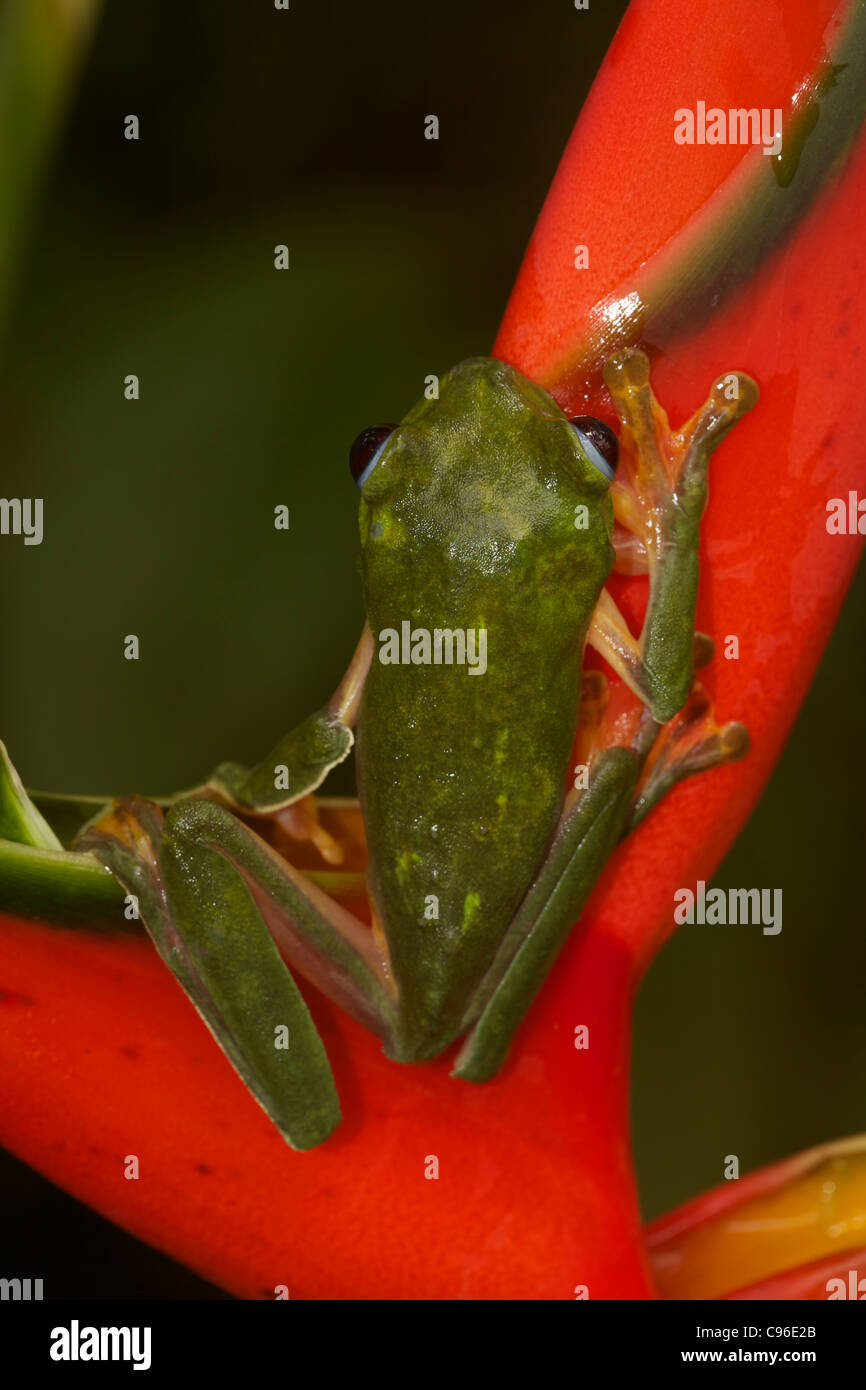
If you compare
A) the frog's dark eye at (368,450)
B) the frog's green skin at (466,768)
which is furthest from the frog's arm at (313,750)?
the frog's dark eye at (368,450)

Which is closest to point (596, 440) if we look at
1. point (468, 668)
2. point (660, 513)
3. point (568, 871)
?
point (660, 513)

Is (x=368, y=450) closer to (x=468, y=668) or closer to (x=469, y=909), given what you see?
(x=468, y=668)

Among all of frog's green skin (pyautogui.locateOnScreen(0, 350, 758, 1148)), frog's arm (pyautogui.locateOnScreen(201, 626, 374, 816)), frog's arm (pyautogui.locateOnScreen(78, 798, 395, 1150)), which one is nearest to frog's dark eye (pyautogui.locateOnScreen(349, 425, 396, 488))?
frog's green skin (pyautogui.locateOnScreen(0, 350, 758, 1148))

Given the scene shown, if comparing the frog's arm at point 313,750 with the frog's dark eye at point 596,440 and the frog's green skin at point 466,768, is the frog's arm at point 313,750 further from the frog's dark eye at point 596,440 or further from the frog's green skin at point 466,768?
the frog's dark eye at point 596,440

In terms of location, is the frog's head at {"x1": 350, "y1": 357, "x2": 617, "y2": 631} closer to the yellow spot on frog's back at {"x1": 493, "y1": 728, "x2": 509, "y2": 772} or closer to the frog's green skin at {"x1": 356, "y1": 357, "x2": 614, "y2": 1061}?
the frog's green skin at {"x1": 356, "y1": 357, "x2": 614, "y2": 1061}

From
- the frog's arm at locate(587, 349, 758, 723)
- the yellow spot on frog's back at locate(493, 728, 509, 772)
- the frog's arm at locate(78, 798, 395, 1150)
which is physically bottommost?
the frog's arm at locate(78, 798, 395, 1150)
